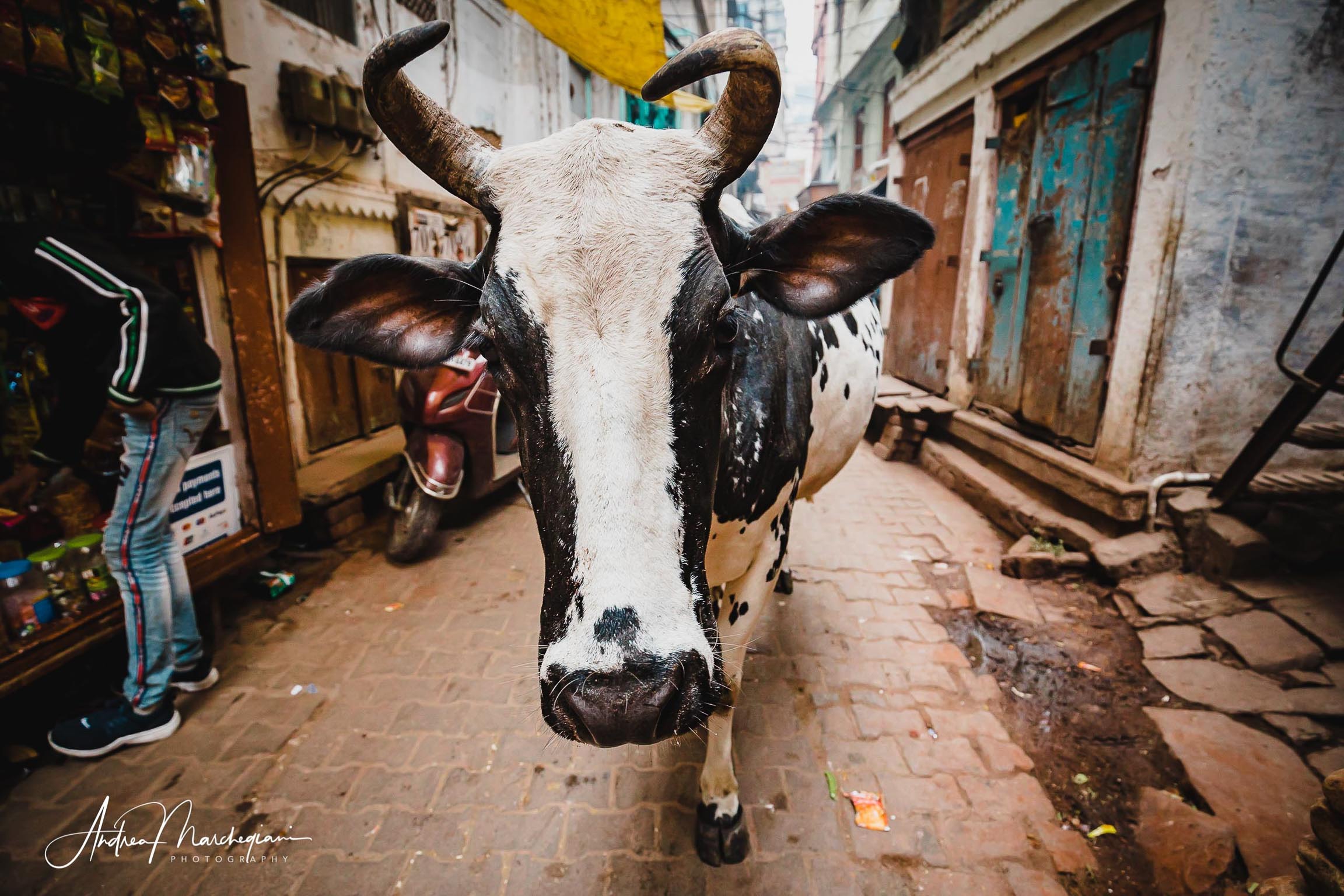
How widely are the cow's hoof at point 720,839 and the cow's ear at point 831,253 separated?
75.1 inches

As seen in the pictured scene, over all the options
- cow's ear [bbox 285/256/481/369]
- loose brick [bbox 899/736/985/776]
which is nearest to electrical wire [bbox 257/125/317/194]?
cow's ear [bbox 285/256/481/369]

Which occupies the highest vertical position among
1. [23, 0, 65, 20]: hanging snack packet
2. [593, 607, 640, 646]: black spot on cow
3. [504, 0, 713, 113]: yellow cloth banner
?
[504, 0, 713, 113]: yellow cloth banner

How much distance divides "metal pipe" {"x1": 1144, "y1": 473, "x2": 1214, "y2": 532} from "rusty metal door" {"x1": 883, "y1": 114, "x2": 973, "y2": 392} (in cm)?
313

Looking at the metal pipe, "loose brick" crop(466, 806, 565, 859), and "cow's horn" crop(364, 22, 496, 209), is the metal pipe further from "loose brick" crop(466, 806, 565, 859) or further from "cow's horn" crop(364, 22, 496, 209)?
"cow's horn" crop(364, 22, 496, 209)

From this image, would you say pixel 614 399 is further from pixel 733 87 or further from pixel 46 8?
pixel 46 8

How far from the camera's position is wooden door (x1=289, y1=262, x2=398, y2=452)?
5664 millimetres

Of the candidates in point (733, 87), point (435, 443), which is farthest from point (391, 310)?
point (435, 443)

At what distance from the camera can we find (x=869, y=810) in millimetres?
2383

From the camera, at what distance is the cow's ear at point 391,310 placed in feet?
5.82

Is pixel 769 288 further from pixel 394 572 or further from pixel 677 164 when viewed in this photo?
pixel 394 572

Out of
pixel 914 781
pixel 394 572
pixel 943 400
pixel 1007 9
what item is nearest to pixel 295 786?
pixel 394 572

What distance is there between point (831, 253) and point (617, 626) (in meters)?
1.32

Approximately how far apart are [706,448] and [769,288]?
2.16 ft

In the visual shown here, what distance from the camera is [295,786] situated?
8.16ft
